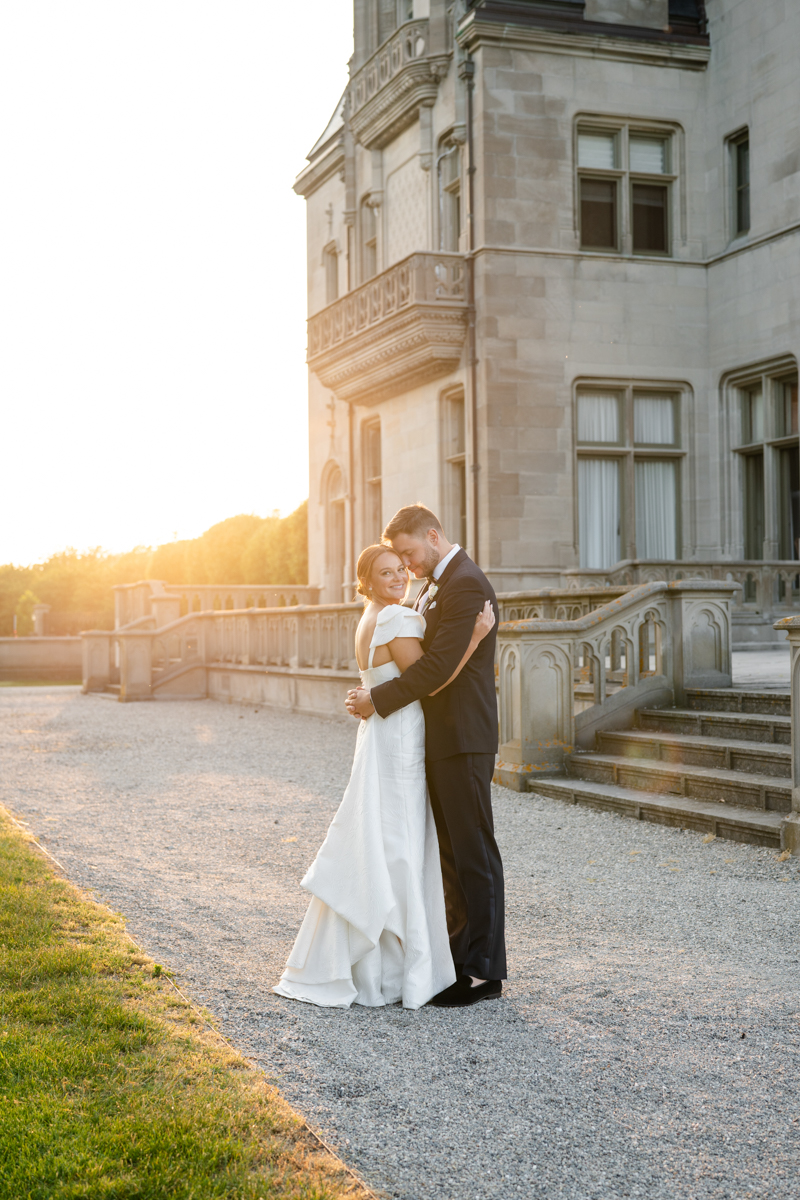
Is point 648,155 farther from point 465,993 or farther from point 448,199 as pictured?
point 465,993

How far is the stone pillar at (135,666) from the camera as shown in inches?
850

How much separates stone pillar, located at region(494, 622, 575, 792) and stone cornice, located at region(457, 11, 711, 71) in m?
11.1

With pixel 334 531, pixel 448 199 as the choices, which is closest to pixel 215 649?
pixel 334 531

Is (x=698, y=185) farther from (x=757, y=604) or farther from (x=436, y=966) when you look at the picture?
(x=436, y=966)

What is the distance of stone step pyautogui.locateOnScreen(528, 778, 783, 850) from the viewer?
287 inches

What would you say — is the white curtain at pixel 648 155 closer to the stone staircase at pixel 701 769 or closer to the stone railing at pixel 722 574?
the stone railing at pixel 722 574

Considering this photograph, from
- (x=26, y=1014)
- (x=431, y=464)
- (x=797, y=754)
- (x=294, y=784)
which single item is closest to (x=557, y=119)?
(x=431, y=464)

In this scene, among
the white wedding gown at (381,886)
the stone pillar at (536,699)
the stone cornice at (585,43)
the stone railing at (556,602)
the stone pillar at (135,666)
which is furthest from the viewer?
the stone pillar at (135,666)

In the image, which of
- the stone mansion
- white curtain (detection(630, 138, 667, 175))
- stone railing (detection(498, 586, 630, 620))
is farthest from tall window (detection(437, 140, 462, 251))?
stone railing (detection(498, 586, 630, 620))

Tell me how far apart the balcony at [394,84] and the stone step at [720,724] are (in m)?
12.7

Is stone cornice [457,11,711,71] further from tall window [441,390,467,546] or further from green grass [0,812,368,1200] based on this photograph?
green grass [0,812,368,1200]

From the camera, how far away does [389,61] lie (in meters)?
19.3

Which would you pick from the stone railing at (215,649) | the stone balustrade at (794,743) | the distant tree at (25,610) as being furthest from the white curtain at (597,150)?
the distant tree at (25,610)

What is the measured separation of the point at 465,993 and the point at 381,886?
549mm
